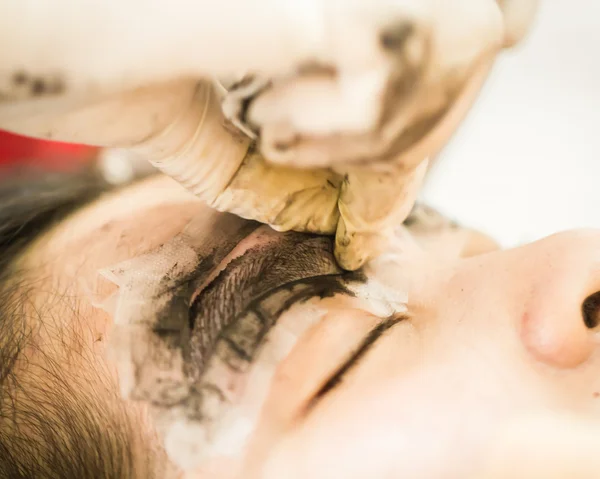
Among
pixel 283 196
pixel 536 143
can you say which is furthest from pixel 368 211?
pixel 536 143

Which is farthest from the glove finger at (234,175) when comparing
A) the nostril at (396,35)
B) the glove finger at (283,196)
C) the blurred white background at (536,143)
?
the blurred white background at (536,143)

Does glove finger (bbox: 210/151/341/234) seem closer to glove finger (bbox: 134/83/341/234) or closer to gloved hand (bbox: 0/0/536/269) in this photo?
glove finger (bbox: 134/83/341/234)

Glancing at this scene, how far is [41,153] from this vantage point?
0.92 m

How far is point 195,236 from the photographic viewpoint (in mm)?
436

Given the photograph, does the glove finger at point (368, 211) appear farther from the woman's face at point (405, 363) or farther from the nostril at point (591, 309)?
the nostril at point (591, 309)

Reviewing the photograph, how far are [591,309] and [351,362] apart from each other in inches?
8.4

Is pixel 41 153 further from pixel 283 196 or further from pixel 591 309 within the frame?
pixel 591 309

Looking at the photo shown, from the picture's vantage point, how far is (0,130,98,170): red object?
89cm

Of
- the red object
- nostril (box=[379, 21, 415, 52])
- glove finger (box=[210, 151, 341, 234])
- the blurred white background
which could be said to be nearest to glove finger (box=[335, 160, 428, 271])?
glove finger (box=[210, 151, 341, 234])

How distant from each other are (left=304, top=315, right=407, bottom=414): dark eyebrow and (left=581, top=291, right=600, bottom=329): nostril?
16 centimetres

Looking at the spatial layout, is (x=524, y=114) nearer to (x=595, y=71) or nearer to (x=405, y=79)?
(x=595, y=71)

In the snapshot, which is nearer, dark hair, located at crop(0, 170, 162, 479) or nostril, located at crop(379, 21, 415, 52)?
nostril, located at crop(379, 21, 415, 52)

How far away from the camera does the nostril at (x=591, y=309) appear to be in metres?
0.43

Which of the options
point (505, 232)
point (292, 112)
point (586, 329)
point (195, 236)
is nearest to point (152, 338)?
point (195, 236)
